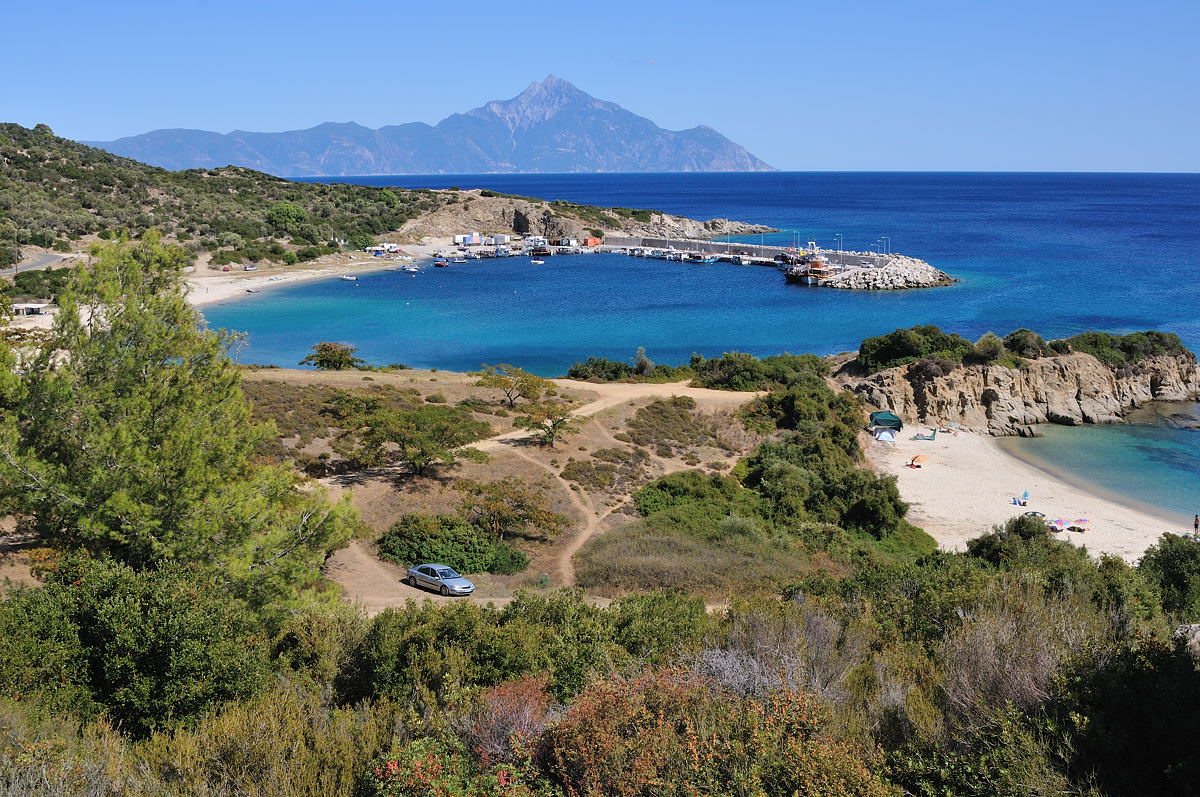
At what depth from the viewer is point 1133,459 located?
125 feet

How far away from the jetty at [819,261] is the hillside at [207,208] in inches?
634

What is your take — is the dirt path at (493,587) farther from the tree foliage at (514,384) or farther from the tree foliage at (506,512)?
the tree foliage at (514,384)

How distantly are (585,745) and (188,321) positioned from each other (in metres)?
9.38

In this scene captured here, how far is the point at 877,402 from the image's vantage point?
43.9 m

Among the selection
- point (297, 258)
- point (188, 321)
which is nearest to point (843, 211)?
point (297, 258)

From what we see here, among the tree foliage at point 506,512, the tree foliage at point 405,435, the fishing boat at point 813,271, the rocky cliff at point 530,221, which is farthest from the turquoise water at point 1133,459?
the rocky cliff at point 530,221

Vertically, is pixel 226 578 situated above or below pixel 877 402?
above

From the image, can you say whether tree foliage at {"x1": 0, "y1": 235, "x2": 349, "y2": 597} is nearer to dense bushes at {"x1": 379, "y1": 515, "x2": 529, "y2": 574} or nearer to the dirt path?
the dirt path

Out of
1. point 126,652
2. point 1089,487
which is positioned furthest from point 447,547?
point 1089,487

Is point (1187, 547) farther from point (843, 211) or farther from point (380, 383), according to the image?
point (843, 211)

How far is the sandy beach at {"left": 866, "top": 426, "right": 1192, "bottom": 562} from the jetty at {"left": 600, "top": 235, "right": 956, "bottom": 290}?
52613 mm

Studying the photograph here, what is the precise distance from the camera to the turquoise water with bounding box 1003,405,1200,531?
33.3 m

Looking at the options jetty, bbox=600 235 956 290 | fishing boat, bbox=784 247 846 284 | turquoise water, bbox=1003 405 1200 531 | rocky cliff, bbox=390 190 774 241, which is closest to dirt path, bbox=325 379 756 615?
turquoise water, bbox=1003 405 1200 531

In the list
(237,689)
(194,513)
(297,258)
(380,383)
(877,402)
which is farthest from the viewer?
(297,258)
